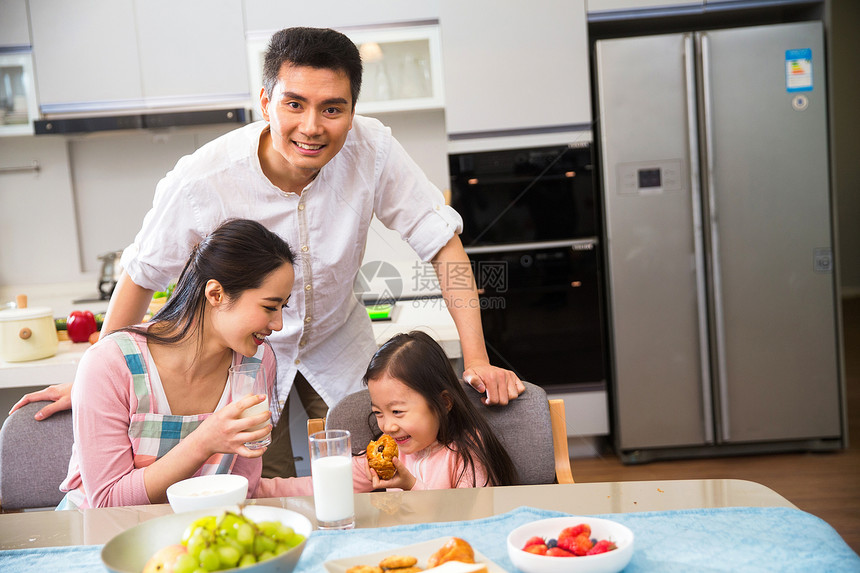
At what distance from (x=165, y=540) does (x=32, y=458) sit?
64cm

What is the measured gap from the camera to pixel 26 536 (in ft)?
3.41

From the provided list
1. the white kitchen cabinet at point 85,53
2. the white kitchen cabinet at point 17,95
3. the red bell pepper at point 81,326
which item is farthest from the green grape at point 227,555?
the white kitchen cabinet at point 17,95

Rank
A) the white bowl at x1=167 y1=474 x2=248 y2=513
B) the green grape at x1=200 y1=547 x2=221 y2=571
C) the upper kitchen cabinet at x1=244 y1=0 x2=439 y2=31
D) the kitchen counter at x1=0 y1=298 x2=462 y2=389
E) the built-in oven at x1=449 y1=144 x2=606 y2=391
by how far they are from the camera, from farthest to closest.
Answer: the upper kitchen cabinet at x1=244 y1=0 x2=439 y2=31
the built-in oven at x1=449 y1=144 x2=606 y2=391
the kitchen counter at x1=0 y1=298 x2=462 y2=389
the white bowl at x1=167 y1=474 x2=248 y2=513
the green grape at x1=200 y1=547 x2=221 y2=571

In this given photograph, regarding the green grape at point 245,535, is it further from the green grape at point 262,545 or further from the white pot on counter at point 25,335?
the white pot on counter at point 25,335

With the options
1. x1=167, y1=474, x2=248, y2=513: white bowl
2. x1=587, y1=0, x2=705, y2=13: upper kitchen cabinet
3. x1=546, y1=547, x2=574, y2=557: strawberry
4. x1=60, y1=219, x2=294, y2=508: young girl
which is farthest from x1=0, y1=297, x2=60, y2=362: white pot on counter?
x1=587, y1=0, x2=705, y2=13: upper kitchen cabinet

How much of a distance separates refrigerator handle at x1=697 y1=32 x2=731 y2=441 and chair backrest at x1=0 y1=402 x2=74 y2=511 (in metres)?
2.42

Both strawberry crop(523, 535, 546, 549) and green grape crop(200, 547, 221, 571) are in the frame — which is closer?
green grape crop(200, 547, 221, 571)

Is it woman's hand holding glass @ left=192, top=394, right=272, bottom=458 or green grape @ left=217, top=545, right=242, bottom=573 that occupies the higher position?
woman's hand holding glass @ left=192, top=394, right=272, bottom=458

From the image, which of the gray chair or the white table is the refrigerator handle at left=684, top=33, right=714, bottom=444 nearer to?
the gray chair

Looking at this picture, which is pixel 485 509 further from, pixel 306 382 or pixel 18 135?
pixel 18 135

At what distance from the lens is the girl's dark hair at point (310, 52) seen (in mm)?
1362

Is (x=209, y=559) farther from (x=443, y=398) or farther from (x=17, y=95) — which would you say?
(x=17, y=95)

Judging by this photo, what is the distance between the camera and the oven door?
3.06m

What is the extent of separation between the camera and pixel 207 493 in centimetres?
101
